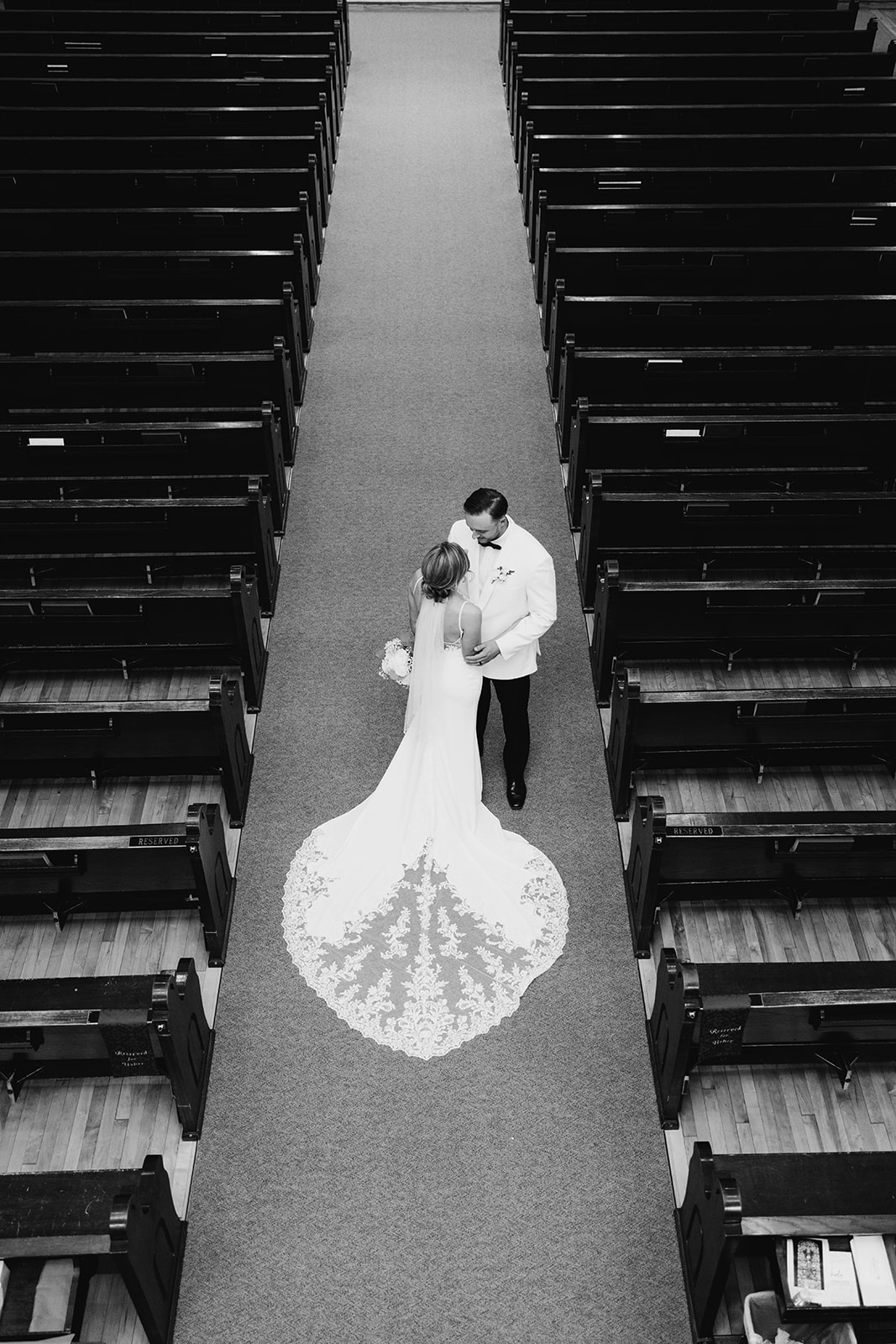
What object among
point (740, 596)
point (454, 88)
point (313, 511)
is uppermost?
point (454, 88)

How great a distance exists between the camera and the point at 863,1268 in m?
2.73

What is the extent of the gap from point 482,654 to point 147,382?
8.59 ft

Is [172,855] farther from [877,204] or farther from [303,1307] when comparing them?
[877,204]

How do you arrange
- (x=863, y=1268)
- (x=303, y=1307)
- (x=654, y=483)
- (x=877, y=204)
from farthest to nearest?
(x=877, y=204) < (x=654, y=483) < (x=303, y=1307) < (x=863, y=1268)

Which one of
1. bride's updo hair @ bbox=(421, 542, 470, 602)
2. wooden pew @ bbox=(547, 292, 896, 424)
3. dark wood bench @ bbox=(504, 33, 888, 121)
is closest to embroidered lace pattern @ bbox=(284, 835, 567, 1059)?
bride's updo hair @ bbox=(421, 542, 470, 602)

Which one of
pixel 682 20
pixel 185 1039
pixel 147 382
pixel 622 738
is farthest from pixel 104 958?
pixel 682 20

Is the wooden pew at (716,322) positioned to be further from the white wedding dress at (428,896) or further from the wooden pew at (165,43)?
the wooden pew at (165,43)

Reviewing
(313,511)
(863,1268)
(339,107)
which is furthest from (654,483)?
(339,107)

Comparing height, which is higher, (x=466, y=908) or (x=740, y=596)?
(x=740, y=596)

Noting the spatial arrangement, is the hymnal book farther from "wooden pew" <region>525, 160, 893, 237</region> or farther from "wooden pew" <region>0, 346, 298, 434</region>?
"wooden pew" <region>525, 160, 893, 237</region>

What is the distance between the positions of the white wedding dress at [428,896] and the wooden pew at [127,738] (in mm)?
492

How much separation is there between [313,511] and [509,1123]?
3.23 metres

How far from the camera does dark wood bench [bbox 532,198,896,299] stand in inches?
249

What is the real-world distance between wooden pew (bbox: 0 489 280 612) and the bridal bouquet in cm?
79
